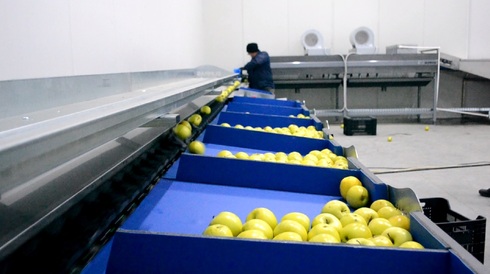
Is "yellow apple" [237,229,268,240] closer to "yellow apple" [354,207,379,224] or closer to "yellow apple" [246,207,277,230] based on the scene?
"yellow apple" [246,207,277,230]

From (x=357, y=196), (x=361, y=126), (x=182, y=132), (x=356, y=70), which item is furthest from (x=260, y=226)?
(x=356, y=70)

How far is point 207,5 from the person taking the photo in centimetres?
971

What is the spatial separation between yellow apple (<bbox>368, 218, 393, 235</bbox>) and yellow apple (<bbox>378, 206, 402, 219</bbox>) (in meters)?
0.08

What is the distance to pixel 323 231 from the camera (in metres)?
1.35

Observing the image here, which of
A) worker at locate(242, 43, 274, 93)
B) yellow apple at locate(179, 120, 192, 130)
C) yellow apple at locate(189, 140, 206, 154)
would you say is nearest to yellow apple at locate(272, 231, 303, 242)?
yellow apple at locate(189, 140, 206, 154)

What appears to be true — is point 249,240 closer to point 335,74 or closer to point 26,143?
point 26,143

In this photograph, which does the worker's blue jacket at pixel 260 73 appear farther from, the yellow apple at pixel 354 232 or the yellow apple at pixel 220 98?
the yellow apple at pixel 354 232

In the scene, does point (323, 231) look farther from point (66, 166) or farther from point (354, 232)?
point (66, 166)

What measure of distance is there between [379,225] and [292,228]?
0.98 ft

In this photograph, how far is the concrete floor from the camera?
3750 millimetres

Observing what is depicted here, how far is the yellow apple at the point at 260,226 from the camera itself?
1366 millimetres

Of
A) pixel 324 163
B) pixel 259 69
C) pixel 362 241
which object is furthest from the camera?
pixel 259 69

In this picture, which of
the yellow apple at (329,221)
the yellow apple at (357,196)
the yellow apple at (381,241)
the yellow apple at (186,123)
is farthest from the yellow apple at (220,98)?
the yellow apple at (381,241)

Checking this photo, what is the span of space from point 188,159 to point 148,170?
249mm
